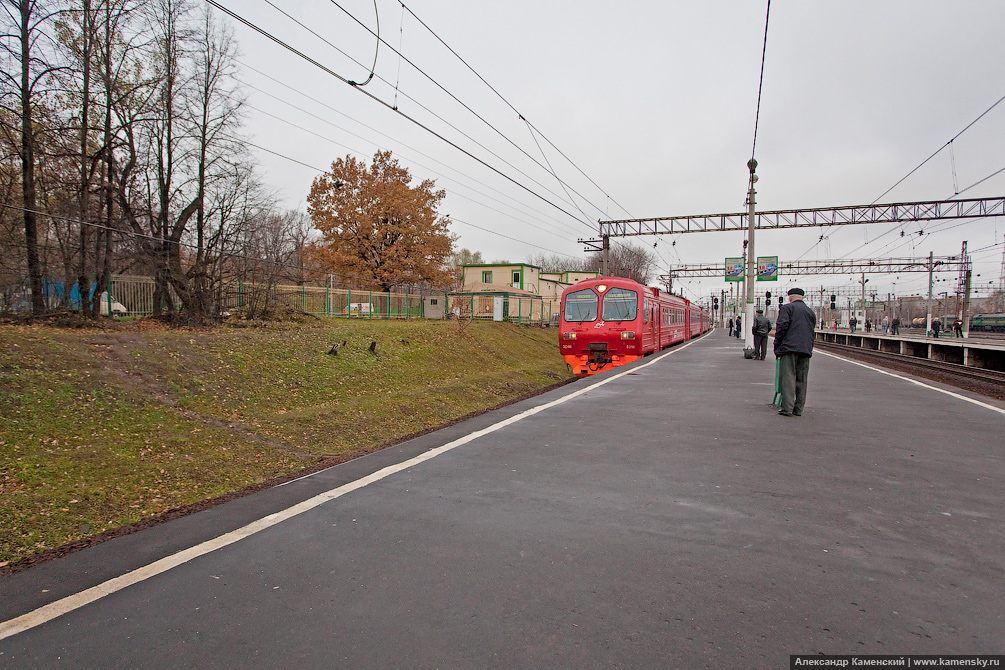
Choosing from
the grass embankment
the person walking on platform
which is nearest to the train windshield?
the person walking on platform

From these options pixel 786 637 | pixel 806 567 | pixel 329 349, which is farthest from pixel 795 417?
pixel 329 349

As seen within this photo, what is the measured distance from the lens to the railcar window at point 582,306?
20.2 m

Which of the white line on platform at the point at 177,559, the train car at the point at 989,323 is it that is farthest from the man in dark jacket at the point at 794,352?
the train car at the point at 989,323

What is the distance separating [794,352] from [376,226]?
34794 millimetres

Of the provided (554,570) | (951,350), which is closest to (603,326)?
(554,570)

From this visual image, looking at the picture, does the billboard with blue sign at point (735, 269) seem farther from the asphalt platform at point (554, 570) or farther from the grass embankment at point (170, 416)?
the asphalt platform at point (554, 570)

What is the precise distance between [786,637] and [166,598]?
10.3 ft

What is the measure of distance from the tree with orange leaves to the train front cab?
72.0 ft

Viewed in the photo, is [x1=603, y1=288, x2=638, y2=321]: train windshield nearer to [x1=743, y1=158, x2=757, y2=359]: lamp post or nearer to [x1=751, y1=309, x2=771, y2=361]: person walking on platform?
[x1=751, y1=309, x2=771, y2=361]: person walking on platform

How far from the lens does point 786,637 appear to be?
2.59m

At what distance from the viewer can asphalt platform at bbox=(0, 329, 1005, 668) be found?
2.55 m

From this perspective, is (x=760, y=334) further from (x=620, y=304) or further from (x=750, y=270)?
(x=620, y=304)

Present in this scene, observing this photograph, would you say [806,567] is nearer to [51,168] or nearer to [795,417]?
[795,417]

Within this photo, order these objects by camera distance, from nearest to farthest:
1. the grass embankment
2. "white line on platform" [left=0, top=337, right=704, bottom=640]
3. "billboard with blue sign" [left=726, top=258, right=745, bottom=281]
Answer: "white line on platform" [left=0, top=337, right=704, bottom=640], the grass embankment, "billboard with blue sign" [left=726, top=258, right=745, bottom=281]
